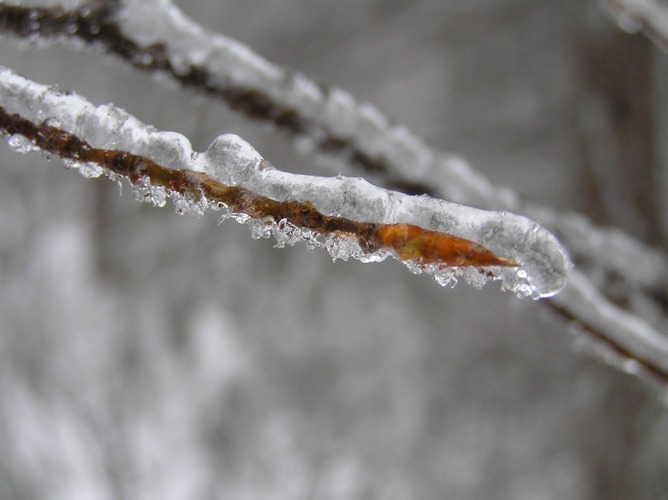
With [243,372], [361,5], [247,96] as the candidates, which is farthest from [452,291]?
[247,96]

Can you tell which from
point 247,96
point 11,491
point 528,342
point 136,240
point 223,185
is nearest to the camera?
point 223,185

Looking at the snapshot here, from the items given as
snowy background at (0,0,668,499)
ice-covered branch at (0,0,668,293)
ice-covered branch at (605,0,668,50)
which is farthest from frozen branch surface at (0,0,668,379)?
snowy background at (0,0,668,499)

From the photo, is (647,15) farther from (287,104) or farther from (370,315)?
(370,315)

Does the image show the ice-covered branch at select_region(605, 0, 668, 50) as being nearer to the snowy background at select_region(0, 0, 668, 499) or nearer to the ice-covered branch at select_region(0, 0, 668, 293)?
the ice-covered branch at select_region(0, 0, 668, 293)

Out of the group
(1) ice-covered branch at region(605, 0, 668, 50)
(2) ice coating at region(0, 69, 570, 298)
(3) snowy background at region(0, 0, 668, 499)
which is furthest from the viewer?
Result: (3) snowy background at region(0, 0, 668, 499)

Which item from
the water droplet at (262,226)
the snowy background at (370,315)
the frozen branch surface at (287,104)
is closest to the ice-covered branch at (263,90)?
the frozen branch surface at (287,104)

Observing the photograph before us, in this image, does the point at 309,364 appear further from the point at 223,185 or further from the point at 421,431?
the point at 223,185
